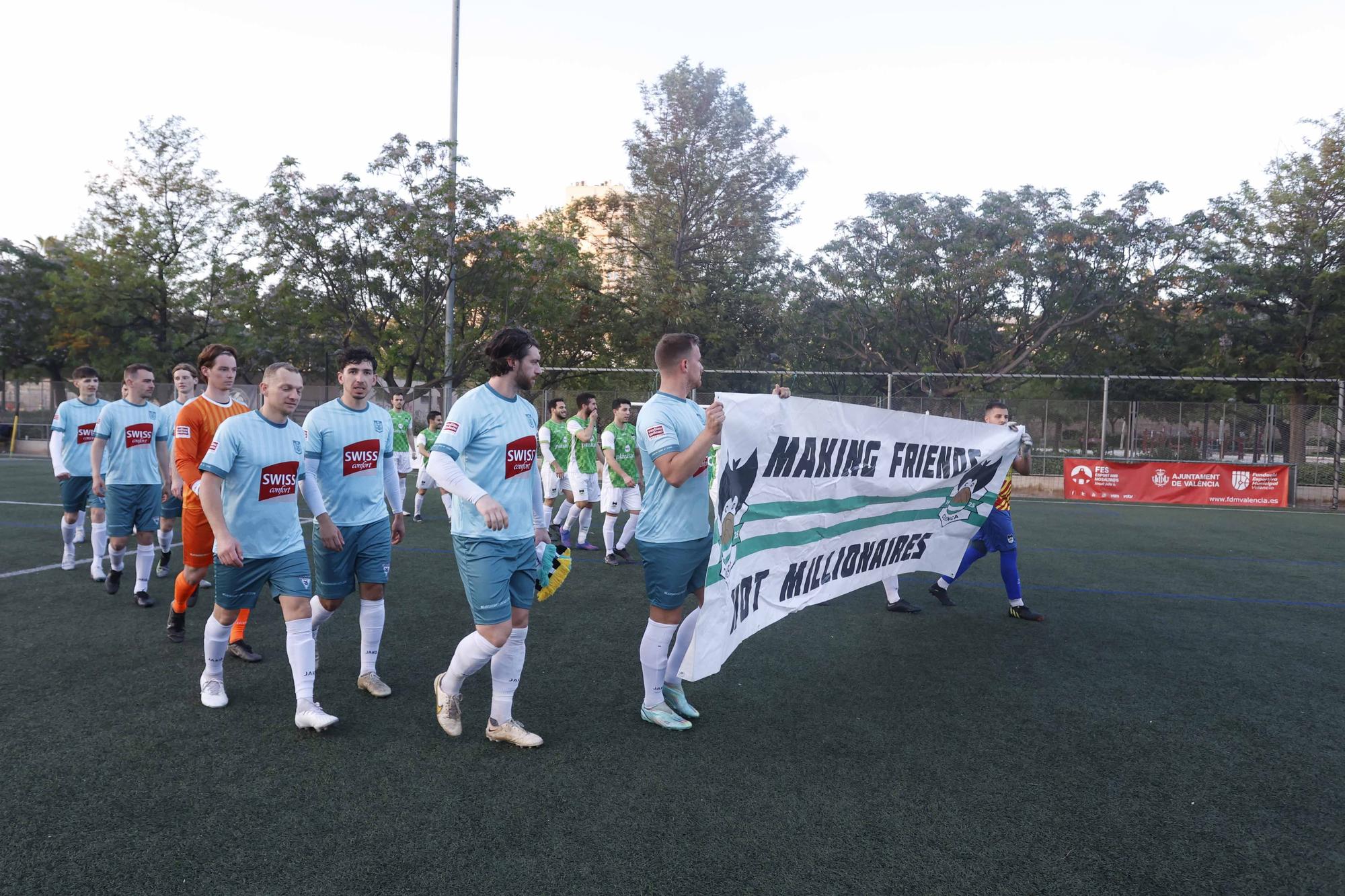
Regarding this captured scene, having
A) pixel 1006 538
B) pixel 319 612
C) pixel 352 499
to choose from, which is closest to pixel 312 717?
pixel 319 612

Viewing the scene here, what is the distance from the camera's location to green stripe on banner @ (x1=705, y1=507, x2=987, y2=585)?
12.5 ft

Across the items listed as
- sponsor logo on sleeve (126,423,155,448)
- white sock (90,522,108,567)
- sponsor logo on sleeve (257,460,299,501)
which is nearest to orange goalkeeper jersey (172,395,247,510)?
sponsor logo on sleeve (257,460,299,501)

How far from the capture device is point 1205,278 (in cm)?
2212

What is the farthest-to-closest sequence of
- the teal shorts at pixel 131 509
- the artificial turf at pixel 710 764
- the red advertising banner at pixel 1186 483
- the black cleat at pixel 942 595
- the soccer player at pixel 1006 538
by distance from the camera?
1. the red advertising banner at pixel 1186 483
2. the black cleat at pixel 942 595
3. the teal shorts at pixel 131 509
4. the soccer player at pixel 1006 538
5. the artificial turf at pixel 710 764

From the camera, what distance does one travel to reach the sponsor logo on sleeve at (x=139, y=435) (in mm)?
6484

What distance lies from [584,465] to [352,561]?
5.34 meters

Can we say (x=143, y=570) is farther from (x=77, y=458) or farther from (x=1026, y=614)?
(x=1026, y=614)

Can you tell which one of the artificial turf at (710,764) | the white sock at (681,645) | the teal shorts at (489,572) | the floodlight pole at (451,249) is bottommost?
the artificial turf at (710,764)

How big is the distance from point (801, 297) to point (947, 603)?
20.1 metres

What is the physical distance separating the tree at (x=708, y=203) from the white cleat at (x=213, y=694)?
2514 centimetres

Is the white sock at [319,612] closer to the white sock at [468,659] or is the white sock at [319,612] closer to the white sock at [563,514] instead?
the white sock at [468,659]

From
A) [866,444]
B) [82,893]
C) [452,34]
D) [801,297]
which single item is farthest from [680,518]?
[801,297]

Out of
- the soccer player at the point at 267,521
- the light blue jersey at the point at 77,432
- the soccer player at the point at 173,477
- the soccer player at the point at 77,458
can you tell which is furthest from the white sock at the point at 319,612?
the light blue jersey at the point at 77,432

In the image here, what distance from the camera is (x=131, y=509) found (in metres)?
6.45
